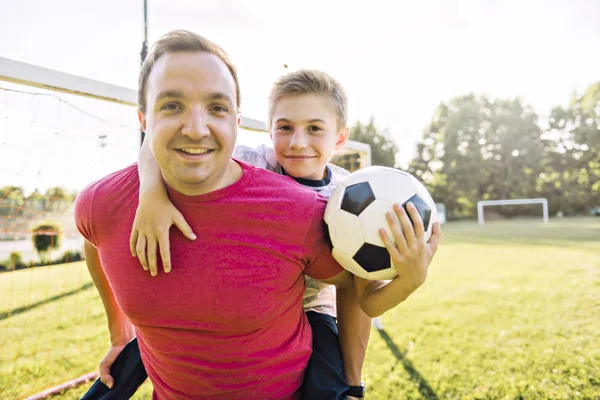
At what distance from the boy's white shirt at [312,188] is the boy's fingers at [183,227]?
2.43 ft

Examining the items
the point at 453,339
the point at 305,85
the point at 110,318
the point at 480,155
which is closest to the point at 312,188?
the point at 305,85

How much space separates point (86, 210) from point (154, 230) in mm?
386

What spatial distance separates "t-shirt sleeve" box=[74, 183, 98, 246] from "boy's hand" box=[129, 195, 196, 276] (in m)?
0.24

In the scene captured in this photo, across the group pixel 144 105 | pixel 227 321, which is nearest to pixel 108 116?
pixel 144 105

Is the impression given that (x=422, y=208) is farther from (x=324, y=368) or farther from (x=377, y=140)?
(x=377, y=140)

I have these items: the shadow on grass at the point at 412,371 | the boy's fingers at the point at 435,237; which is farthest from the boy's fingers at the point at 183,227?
the shadow on grass at the point at 412,371

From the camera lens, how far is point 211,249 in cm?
136

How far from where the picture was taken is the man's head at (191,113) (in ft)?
4.50

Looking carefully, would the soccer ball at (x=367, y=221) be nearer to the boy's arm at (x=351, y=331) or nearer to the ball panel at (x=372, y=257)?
the ball panel at (x=372, y=257)

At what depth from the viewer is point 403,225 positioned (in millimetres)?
1438

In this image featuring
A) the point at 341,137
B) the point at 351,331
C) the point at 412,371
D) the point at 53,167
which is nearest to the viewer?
the point at 351,331

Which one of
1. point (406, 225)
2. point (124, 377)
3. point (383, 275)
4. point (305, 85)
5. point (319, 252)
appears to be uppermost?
→ point (305, 85)

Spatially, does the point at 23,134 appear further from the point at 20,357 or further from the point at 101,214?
the point at 101,214

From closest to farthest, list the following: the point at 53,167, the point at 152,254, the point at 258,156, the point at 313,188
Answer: the point at 152,254 → the point at 313,188 → the point at 258,156 → the point at 53,167
